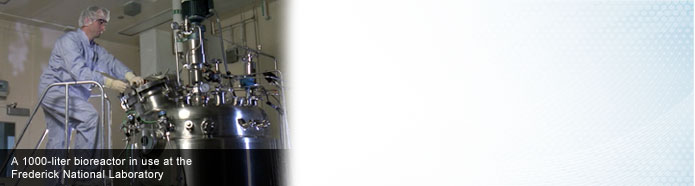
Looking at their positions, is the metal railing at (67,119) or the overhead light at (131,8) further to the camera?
the overhead light at (131,8)

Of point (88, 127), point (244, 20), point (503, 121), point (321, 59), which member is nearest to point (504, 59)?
point (503, 121)

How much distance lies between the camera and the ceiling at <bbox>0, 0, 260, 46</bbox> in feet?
2.87

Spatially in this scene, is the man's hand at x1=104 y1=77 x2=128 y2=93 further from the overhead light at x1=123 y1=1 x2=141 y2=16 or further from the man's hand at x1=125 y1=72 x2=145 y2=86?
the overhead light at x1=123 y1=1 x2=141 y2=16

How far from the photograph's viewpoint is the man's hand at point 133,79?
2.94 ft

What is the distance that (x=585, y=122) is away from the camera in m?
0.62

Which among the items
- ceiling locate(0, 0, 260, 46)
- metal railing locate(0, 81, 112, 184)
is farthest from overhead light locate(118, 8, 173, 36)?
metal railing locate(0, 81, 112, 184)

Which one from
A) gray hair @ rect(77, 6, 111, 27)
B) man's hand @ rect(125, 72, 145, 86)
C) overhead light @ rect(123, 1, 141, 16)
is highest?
overhead light @ rect(123, 1, 141, 16)

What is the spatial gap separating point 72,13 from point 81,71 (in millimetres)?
98

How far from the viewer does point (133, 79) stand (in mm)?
900

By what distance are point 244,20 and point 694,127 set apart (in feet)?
2.43

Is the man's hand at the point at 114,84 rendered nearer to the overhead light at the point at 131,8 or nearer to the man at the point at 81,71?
the man at the point at 81,71

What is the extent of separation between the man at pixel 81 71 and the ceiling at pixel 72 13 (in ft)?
0.05

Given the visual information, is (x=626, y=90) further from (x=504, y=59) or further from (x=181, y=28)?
(x=181, y=28)

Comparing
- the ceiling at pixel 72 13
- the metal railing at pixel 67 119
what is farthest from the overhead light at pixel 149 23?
the metal railing at pixel 67 119
